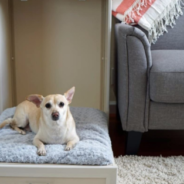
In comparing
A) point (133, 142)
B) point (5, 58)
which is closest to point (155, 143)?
point (133, 142)

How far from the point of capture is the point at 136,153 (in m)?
1.57

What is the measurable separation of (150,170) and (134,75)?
0.43 metres

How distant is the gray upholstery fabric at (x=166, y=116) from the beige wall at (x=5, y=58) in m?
0.82

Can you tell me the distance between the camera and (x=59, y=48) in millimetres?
2043

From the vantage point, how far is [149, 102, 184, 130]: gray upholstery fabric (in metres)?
1.45

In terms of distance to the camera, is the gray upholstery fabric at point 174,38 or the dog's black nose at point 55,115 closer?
the dog's black nose at point 55,115

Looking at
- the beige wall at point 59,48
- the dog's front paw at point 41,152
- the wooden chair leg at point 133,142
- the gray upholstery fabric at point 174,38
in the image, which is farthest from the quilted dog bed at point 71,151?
the gray upholstery fabric at point 174,38

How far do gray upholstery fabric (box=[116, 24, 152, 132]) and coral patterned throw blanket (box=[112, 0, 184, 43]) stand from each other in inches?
14.4

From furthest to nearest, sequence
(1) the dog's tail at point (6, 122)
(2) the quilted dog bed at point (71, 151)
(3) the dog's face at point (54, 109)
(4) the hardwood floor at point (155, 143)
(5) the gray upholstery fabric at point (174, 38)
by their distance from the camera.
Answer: (5) the gray upholstery fabric at point (174, 38)
(4) the hardwood floor at point (155, 143)
(1) the dog's tail at point (6, 122)
(3) the dog's face at point (54, 109)
(2) the quilted dog bed at point (71, 151)

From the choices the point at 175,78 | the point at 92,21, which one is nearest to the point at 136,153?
the point at 175,78

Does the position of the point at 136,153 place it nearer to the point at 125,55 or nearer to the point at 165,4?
the point at 125,55

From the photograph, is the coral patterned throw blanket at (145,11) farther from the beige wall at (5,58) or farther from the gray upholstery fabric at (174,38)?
the beige wall at (5,58)

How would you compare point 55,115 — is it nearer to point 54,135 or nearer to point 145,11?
point 54,135

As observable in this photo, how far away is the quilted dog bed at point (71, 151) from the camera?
3.73 feet
